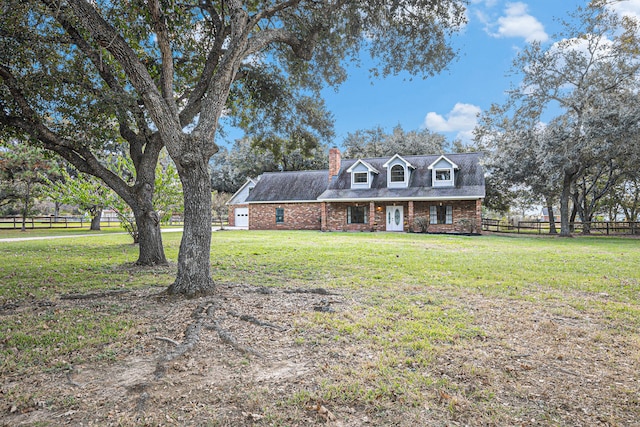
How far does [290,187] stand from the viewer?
2823cm

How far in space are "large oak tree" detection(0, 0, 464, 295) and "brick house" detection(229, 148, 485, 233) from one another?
15.2m

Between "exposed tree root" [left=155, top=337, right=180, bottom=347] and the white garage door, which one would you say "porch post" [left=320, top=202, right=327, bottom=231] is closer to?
the white garage door

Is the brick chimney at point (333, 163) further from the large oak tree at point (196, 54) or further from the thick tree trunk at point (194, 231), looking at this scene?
the thick tree trunk at point (194, 231)

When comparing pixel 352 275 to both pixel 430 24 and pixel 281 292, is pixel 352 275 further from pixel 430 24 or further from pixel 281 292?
pixel 430 24

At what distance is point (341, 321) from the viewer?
4469 millimetres

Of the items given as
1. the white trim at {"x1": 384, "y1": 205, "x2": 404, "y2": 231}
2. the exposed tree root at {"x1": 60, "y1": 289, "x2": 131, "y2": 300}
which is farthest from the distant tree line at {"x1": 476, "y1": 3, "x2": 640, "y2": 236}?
the exposed tree root at {"x1": 60, "y1": 289, "x2": 131, "y2": 300}

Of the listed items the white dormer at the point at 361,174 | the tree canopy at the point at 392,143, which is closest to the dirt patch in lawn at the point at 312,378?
the white dormer at the point at 361,174

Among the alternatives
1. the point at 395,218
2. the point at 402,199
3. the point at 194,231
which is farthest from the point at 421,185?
the point at 194,231

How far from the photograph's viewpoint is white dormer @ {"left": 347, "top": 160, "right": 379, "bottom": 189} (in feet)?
82.8

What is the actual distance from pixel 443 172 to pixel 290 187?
11668 mm

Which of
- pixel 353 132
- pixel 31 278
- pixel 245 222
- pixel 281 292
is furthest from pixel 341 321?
pixel 353 132

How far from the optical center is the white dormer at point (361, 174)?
25.2 m

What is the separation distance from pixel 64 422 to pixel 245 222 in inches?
1186

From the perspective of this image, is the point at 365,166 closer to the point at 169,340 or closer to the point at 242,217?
the point at 242,217
